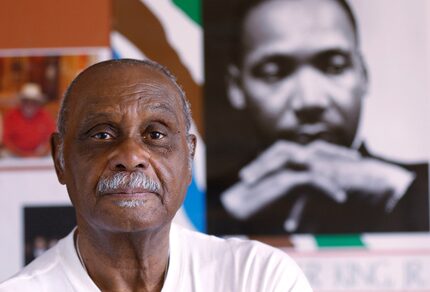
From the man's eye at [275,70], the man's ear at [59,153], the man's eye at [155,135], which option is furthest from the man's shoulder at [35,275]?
the man's eye at [275,70]

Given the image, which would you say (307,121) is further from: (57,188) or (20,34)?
(20,34)

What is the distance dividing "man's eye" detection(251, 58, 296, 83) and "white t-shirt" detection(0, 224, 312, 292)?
42.0 inches

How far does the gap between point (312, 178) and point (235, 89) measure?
37cm

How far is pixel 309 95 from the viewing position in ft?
7.39

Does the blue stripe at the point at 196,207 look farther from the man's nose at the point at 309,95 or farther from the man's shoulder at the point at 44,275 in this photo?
the man's shoulder at the point at 44,275

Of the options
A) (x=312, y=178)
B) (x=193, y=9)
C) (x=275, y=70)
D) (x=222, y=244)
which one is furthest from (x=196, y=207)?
(x=222, y=244)

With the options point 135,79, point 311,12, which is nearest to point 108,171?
point 135,79

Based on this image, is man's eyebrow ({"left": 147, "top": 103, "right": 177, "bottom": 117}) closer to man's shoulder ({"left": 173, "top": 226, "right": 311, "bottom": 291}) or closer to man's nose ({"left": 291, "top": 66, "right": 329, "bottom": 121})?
man's shoulder ({"left": 173, "top": 226, "right": 311, "bottom": 291})

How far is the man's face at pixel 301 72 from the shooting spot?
2246mm

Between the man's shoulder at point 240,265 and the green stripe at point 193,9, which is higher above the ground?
the green stripe at point 193,9

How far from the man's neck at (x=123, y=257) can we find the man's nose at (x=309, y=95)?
3.69 ft

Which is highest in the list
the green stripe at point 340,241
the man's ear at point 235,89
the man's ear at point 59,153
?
the man's ear at point 59,153

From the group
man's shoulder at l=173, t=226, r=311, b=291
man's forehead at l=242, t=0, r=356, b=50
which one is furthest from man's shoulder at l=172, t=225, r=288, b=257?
man's forehead at l=242, t=0, r=356, b=50

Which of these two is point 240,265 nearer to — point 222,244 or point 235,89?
point 222,244
